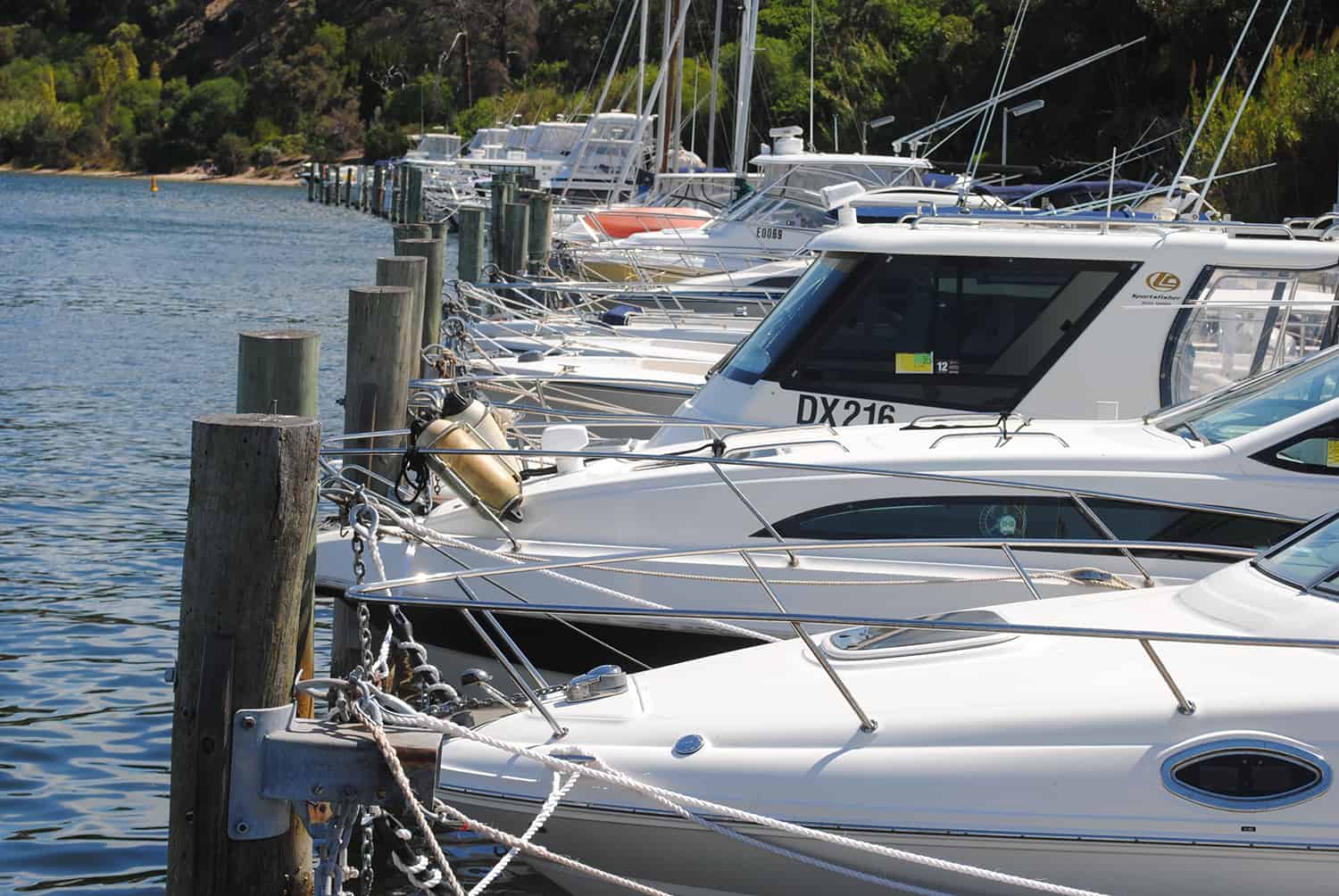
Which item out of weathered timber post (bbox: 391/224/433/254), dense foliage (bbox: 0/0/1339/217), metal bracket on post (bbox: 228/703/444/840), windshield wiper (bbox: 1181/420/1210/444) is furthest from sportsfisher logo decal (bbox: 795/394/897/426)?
dense foliage (bbox: 0/0/1339/217)

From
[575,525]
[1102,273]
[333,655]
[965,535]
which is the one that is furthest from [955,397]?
[333,655]

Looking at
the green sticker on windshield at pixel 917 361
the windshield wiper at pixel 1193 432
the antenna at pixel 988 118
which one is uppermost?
the antenna at pixel 988 118

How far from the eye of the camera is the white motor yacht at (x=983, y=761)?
4.53 metres

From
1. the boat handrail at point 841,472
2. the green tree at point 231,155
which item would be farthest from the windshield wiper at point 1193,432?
the green tree at point 231,155

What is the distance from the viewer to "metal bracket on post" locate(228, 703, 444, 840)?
14.7ft

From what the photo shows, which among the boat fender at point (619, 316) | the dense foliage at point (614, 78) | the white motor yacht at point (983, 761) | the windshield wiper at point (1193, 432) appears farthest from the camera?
the dense foliage at point (614, 78)

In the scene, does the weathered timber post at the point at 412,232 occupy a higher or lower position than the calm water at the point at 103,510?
higher

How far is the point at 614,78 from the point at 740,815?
2197 inches

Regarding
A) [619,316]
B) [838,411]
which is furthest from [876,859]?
[619,316]

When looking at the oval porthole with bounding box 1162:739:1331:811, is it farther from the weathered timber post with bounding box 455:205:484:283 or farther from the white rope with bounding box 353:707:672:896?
the weathered timber post with bounding box 455:205:484:283

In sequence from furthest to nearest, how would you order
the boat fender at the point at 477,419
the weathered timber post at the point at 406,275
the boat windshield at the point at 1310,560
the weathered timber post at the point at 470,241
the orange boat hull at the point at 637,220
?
the orange boat hull at the point at 637,220 → the weathered timber post at the point at 470,241 → the weathered timber post at the point at 406,275 → the boat fender at the point at 477,419 → the boat windshield at the point at 1310,560

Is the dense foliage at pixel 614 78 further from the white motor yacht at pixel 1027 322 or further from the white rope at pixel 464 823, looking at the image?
the white rope at pixel 464 823

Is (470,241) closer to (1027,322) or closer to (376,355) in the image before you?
(376,355)

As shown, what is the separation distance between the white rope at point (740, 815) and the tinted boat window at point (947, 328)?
4.09 meters
